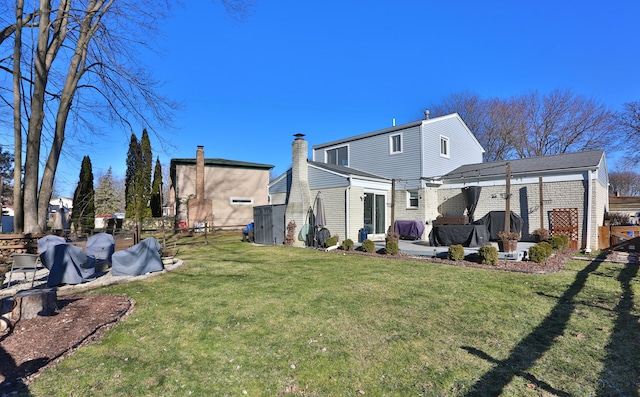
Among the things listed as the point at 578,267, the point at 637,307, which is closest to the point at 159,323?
the point at 637,307

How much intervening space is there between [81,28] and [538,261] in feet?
52.7

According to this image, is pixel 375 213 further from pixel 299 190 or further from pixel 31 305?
pixel 31 305

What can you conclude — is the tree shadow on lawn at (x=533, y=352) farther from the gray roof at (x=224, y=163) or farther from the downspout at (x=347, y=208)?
the gray roof at (x=224, y=163)

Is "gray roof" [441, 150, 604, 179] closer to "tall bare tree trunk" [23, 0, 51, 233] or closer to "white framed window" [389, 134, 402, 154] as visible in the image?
"white framed window" [389, 134, 402, 154]

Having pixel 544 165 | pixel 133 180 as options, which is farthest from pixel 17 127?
pixel 544 165

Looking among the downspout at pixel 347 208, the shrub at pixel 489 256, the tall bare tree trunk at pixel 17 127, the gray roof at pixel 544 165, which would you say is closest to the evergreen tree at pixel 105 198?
the tall bare tree trunk at pixel 17 127

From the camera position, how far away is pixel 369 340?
391 cm

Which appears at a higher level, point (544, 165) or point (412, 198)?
point (544, 165)

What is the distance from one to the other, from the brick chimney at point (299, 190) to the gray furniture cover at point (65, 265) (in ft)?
27.2

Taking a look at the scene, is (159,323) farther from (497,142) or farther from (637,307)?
(497,142)

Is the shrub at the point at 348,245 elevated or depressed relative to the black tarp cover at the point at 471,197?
depressed

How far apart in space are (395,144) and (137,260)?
12.5 metres

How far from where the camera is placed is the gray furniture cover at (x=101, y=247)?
8359mm

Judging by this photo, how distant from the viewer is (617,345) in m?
3.67
